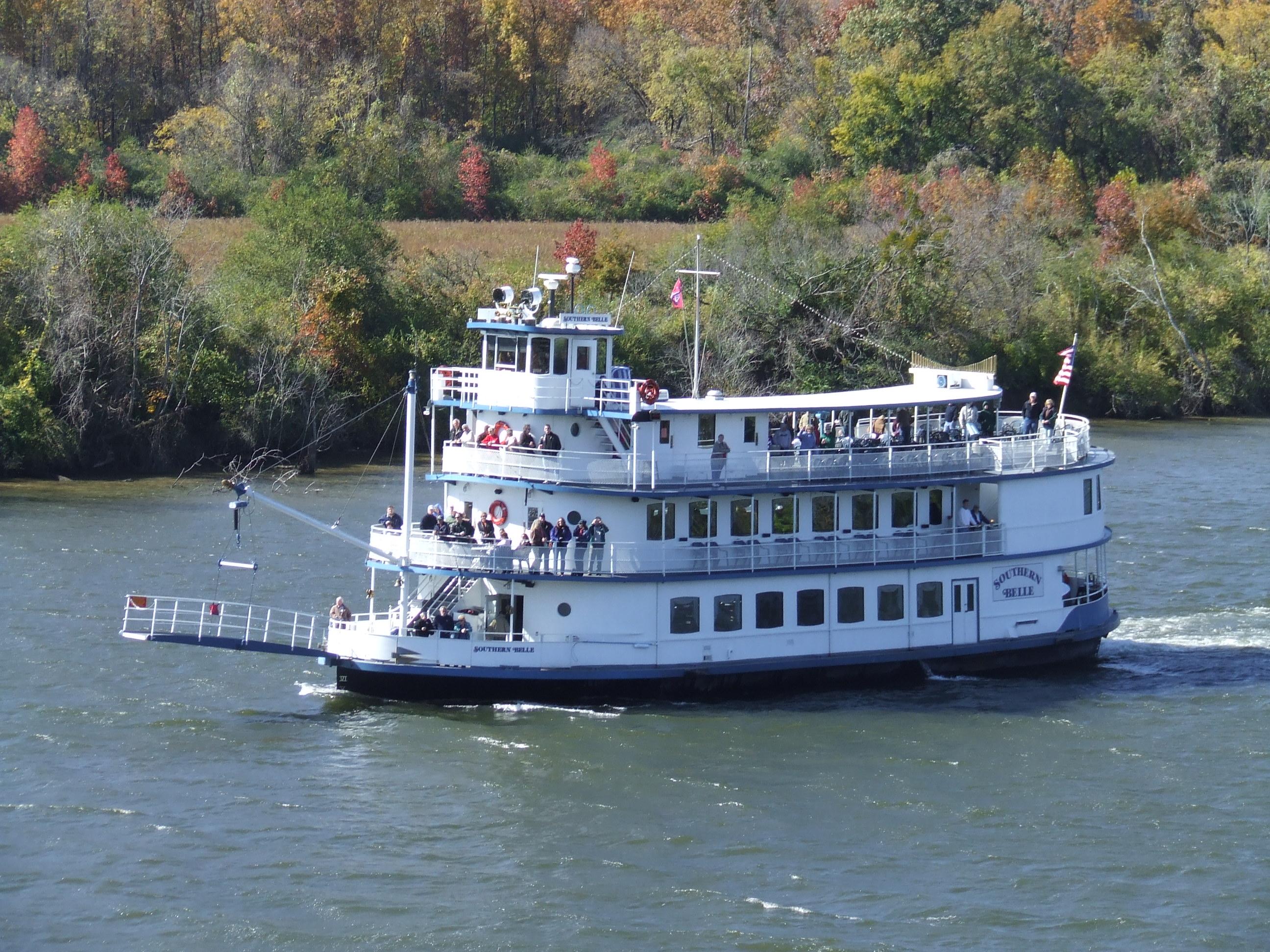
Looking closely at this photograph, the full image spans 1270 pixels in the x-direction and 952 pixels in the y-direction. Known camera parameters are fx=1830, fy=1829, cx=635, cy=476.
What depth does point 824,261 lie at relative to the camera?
82062 millimetres

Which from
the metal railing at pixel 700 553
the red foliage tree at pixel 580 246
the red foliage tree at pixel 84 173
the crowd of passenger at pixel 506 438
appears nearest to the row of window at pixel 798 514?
the metal railing at pixel 700 553

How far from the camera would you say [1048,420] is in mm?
41719

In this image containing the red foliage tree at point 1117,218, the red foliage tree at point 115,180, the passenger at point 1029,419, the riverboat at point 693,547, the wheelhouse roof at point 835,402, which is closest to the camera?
the riverboat at point 693,547

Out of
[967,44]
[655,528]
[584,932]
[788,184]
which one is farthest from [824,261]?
[584,932]

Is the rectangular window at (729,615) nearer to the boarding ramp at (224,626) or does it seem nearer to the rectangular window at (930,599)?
the rectangular window at (930,599)

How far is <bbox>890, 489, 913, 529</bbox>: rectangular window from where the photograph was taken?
126 feet

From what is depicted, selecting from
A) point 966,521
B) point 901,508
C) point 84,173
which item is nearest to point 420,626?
point 901,508

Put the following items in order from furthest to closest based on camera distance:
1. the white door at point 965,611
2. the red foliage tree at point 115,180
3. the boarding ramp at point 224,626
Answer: the red foliage tree at point 115,180 < the white door at point 965,611 < the boarding ramp at point 224,626

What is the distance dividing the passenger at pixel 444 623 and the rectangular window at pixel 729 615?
5.31 metres

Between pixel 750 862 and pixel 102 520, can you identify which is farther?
pixel 102 520

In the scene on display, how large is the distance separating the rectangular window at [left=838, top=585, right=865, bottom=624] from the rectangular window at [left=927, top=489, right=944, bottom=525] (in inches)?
98.8

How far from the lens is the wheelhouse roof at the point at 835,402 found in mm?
37062

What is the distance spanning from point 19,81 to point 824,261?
158 ft

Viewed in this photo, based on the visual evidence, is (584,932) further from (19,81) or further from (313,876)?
(19,81)
